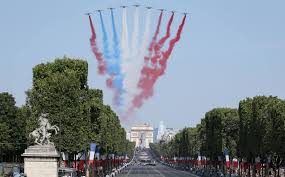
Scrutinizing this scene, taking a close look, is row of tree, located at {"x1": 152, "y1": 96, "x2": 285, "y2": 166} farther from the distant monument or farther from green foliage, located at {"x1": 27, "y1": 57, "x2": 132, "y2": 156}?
the distant monument

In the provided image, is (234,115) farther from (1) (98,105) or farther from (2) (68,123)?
(2) (68,123)

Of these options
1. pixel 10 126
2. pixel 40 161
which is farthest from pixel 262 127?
pixel 40 161

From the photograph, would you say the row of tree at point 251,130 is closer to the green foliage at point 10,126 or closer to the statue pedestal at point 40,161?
the green foliage at point 10,126

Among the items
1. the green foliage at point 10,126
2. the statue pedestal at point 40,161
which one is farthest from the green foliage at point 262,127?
the statue pedestal at point 40,161

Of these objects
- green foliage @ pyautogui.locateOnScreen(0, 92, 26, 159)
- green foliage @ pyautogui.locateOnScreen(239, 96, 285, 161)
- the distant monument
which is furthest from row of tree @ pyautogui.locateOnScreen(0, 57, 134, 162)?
green foliage @ pyautogui.locateOnScreen(0, 92, 26, 159)

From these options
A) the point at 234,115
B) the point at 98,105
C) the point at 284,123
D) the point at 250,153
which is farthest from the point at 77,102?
the point at 234,115
